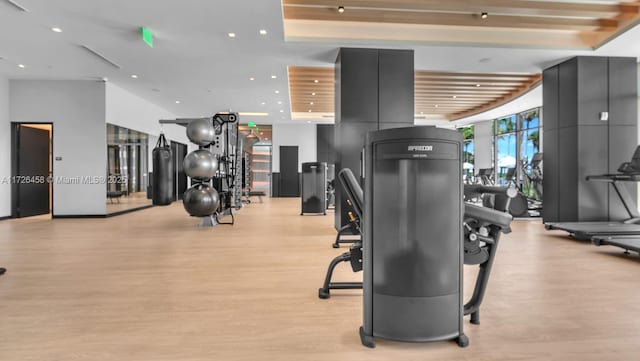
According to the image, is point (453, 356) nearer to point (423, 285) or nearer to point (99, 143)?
point (423, 285)

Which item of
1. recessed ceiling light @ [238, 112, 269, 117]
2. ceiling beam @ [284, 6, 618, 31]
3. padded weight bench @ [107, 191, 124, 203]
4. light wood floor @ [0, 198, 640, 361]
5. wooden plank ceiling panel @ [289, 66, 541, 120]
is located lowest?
light wood floor @ [0, 198, 640, 361]

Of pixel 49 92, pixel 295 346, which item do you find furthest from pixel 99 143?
pixel 295 346

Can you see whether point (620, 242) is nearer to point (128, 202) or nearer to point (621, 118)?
point (621, 118)

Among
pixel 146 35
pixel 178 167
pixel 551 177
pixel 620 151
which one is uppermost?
pixel 146 35

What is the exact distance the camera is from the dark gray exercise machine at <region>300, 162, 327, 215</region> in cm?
887

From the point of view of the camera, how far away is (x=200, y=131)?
21.5 feet

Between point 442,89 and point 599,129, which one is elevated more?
point 442,89

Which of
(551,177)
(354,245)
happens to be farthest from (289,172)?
(354,245)

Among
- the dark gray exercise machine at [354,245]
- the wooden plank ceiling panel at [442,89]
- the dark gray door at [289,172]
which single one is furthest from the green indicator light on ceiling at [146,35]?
the dark gray door at [289,172]

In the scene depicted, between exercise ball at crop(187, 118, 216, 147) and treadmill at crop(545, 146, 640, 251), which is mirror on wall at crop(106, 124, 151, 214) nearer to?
exercise ball at crop(187, 118, 216, 147)

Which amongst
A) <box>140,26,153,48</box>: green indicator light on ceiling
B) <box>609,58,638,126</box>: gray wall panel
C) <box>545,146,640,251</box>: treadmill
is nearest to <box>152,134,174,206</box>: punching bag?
<box>140,26,153,48</box>: green indicator light on ceiling

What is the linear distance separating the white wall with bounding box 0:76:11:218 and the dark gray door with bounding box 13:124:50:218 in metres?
0.11

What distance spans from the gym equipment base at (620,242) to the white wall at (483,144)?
10411 mm

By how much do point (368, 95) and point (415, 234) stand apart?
4.45 metres
